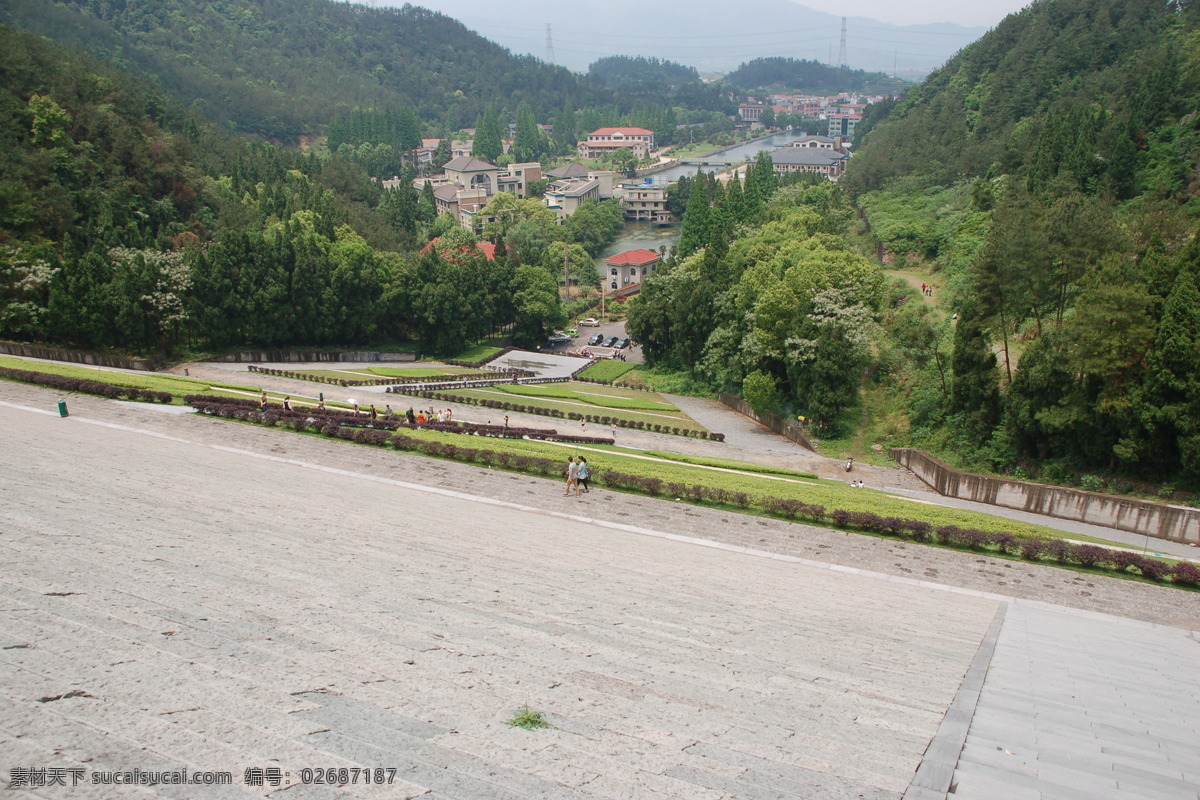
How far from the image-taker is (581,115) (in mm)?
186750

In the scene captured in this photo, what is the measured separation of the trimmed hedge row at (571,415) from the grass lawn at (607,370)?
48.7 ft

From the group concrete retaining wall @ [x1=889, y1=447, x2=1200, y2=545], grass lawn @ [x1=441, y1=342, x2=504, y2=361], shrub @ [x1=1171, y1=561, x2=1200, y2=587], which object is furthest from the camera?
grass lawn @ [x1=441, y1=342, x2=504, y2=361]

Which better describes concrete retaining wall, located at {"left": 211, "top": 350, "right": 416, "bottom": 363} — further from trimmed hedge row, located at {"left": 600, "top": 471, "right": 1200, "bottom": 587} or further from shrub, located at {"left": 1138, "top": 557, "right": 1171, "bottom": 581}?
shrub, located at {"left": 1138, "top": 557, "right": 1171, "bottom": 581}

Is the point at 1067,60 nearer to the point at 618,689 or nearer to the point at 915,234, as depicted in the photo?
the point at 915,234

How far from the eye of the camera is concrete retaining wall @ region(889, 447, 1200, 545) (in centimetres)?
1914

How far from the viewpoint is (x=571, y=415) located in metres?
31.4

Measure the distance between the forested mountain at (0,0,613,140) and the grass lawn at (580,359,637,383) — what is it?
88.3 m

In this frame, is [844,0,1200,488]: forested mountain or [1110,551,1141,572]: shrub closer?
[1110,551,1141,572]: shrub

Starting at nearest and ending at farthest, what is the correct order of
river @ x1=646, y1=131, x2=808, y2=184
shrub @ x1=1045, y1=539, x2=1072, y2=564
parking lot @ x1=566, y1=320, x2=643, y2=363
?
shrub @ x1=1045, y1=539, x2=1072, y2=564 < parking lot @ x1=566, y1=320, x2=643, y2=363 < river @ x1=646, y1=131, x2=808, y2=184

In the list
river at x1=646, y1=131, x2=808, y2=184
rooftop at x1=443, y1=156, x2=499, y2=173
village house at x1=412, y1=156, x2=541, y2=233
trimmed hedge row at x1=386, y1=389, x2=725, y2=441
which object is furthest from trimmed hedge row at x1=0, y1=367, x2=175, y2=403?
river at x1=646, y1=131, x2=808, y2=184

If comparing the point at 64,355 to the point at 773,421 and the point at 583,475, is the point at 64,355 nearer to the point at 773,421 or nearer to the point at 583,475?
the point at 583,475

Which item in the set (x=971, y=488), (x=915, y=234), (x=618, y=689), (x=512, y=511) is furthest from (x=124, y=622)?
(x=915, y=234)

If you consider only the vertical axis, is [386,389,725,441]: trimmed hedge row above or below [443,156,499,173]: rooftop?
below

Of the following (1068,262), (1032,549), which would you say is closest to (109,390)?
(1032,549)
